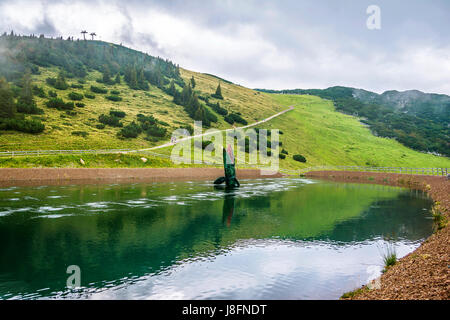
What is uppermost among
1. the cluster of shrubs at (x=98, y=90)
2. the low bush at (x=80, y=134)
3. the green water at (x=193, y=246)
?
the cluster of shrubs at (x=98, y=90)

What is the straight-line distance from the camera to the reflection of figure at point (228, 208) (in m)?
21.7

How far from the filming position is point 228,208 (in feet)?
84.3

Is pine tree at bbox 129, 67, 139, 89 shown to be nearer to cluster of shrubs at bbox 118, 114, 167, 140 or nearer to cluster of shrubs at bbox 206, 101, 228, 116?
cluster of shrubs at bbox 206, 101, 228, 116

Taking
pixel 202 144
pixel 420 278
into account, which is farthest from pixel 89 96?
pixel 420 278

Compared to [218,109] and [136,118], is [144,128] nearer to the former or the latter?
[136,118]

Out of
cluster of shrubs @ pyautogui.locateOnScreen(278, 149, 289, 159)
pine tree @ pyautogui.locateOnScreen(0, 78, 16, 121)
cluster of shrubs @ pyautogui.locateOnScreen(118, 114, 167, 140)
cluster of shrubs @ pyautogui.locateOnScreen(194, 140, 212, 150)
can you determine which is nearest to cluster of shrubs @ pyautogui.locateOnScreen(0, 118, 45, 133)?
pine tree @ pyautogui.locateOnScreen(0, 78, 16, 121)

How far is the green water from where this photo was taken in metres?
10.1

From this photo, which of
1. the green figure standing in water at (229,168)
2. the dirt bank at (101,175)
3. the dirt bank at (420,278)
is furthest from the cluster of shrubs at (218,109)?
the dirt bank at (420,278)

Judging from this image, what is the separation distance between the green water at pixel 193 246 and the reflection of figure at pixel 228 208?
5.7 inches

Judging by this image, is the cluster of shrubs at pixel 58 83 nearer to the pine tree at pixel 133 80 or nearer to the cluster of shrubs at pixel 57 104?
the cluster of shrubs at pixel 57 104

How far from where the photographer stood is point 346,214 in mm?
24422

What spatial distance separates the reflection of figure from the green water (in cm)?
14

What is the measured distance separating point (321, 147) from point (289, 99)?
9189cm
